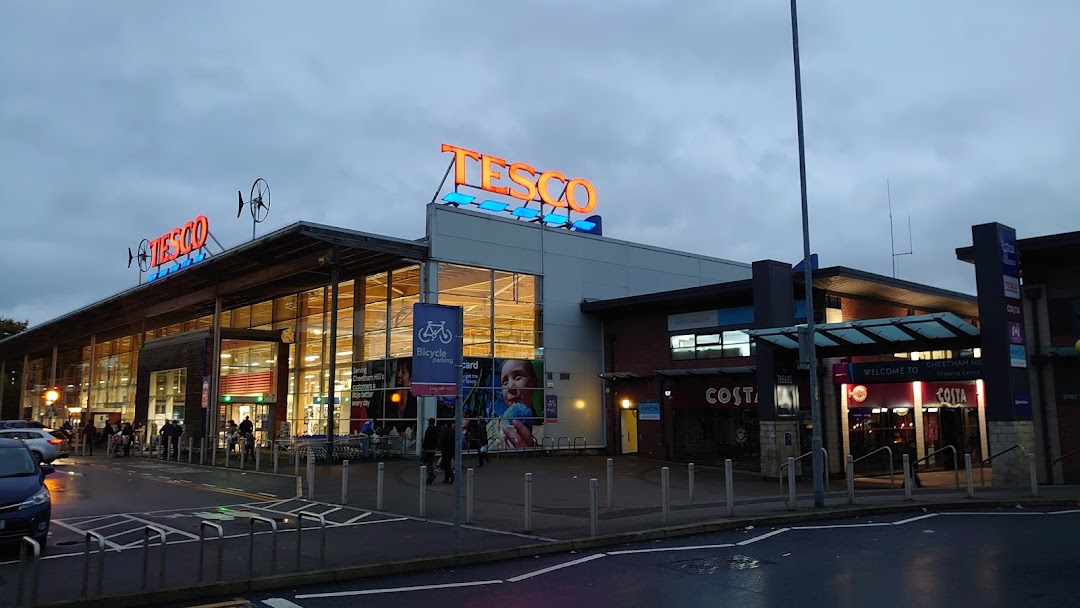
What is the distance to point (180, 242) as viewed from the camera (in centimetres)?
3891

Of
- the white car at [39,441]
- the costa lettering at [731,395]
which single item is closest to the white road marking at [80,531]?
the white car at [39,441]

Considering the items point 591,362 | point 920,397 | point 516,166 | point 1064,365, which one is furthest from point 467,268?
point 1064,365

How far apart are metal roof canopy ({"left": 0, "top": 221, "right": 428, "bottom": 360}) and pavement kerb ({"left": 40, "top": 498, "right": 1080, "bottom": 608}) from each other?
1839cm

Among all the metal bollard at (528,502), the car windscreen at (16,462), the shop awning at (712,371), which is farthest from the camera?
the shop awning at (712,371)

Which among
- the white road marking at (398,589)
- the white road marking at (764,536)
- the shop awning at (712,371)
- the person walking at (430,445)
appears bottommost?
the white road marking at (398,589)

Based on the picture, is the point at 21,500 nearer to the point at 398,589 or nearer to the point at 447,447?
the point at 398,589

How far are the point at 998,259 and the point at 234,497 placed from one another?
20095 millimetres

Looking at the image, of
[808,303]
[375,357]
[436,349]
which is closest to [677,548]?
[436,349]

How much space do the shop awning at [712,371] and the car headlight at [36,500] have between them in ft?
70.2

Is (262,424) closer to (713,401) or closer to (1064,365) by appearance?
(713,401)

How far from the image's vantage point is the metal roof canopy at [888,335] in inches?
794

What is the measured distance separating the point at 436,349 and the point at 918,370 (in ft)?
53.9

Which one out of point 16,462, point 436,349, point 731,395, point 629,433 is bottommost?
point 629,433

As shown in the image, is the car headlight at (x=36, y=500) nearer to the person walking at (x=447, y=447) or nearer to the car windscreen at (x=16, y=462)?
the car windscreen at (x=16, y=462)
